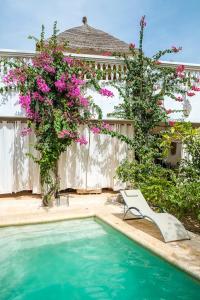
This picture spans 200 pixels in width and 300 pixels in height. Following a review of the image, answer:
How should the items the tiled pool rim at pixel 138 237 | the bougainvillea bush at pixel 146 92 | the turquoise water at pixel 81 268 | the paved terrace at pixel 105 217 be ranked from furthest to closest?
the bougainvillea bush at pixel 146 92 → the paved terrace at pixel 105 217 → the tiled pool rim at pixel 138 237 → the turquoise water at pixel 81 268

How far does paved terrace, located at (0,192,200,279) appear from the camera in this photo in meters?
6.45

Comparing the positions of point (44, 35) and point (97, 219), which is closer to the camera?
point (97, 219)

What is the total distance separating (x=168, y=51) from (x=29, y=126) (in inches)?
224

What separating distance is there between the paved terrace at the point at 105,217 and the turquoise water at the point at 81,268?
17cm

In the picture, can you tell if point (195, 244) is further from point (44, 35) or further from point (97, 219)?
point (44, 35)

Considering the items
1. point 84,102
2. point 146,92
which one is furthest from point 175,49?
point 84,102

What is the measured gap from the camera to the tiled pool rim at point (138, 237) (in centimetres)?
606

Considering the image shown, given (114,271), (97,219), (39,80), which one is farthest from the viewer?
(39,80)

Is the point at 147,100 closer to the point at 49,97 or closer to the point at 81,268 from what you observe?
the point at 49,97

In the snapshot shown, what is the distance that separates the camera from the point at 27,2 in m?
11.8

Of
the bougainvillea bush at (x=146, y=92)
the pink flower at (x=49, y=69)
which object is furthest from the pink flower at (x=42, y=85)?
the bougainvillea bush at (x=146, y=92)

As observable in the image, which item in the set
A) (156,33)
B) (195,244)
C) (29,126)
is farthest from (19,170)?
(156,33)

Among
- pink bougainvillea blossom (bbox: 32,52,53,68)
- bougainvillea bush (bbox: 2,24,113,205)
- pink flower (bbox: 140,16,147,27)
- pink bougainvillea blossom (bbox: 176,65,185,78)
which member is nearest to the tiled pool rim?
bougainvillea bush (bbox: 2,24,113,205)

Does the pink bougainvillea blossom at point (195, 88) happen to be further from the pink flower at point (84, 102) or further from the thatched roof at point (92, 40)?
the thatched roof at point (92, 40)
